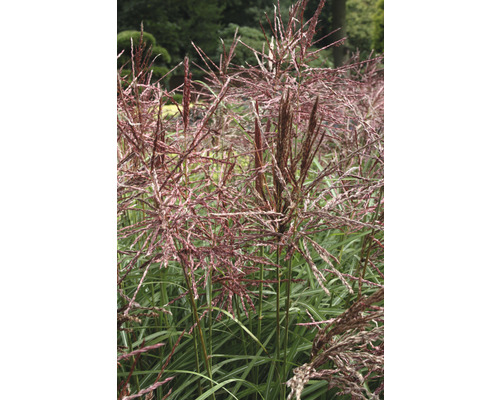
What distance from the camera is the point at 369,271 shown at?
196 cm

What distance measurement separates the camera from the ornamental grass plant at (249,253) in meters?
1.07

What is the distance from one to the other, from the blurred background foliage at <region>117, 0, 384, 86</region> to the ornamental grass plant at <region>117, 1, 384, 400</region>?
12386mm

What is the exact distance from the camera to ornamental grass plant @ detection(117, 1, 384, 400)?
3.50 feet

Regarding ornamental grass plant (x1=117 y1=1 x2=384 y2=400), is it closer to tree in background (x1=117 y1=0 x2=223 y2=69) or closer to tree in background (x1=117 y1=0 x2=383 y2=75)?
tree in background (x1=117 y1=0 x2=383 y2=75)

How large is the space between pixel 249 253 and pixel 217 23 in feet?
66.3

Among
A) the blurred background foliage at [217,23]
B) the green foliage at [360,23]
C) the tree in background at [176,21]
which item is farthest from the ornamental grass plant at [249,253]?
the green foliage at [360,23]

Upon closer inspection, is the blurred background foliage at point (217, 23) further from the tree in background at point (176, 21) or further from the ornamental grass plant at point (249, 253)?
the ornamental grass plant at point (249, 253)

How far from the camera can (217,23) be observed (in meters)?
20.3

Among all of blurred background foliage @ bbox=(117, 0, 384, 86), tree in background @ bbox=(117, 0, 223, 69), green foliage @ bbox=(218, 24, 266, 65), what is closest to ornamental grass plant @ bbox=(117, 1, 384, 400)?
blurred background foliage @ bbox=(117, 0, 384, 86)

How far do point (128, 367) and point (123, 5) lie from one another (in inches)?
654

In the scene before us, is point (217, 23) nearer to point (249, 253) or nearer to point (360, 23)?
point (360, 23)

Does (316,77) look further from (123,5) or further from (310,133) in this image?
(123,5)

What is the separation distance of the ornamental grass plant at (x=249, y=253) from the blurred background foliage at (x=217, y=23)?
1239 cm
